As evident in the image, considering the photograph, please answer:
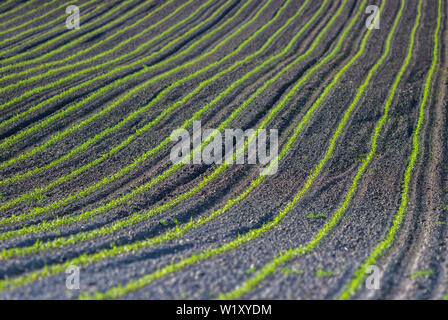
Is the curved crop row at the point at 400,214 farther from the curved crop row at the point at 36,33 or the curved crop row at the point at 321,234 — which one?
the curved crop row at the point at 36,33

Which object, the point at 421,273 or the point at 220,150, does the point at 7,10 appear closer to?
the point at 220,150

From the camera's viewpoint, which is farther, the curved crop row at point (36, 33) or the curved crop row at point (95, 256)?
the curved crop row at point (36, 33)

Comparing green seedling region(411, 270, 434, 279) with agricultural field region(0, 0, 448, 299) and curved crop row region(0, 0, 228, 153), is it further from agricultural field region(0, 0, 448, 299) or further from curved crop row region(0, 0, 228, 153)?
curved crop row region(0, 0, 228, 153)

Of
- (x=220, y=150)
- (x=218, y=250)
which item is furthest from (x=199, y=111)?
(x=218, y=250)

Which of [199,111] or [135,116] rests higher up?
[199,111]

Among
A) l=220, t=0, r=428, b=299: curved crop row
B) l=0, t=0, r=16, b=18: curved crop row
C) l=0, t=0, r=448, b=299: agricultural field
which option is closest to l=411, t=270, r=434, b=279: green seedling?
l=0, t=0, r=448, b=299: agricultural field

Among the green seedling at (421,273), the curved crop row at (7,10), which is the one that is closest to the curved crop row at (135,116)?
the green seedling at (421,273)

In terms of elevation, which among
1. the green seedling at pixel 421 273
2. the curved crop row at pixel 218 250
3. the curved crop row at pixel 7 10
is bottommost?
the green seedling at pixel 421 273

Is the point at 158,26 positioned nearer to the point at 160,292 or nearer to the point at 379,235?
the point at 379,235
